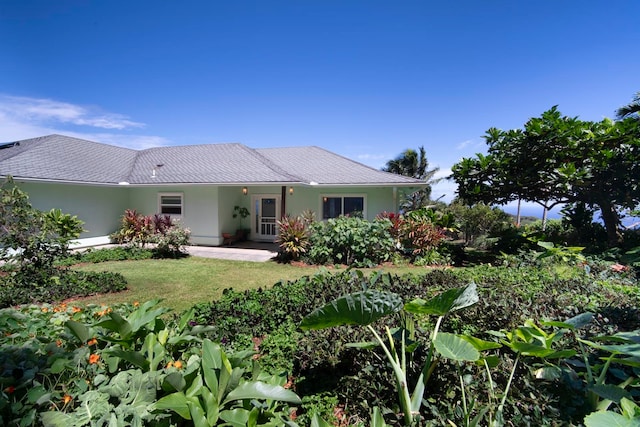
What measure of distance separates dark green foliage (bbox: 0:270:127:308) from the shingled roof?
607 cm

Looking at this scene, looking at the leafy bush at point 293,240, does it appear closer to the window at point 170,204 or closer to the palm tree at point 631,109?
the window at point 170,204

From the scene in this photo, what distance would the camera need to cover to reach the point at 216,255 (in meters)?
11.5

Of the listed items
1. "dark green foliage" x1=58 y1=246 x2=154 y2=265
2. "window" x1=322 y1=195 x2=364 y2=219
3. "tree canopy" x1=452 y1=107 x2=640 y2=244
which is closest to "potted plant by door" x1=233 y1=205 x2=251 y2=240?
"dark green foliage" x1=58 y1=246 x2=154 y2=265

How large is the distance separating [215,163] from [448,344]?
48.1 feet

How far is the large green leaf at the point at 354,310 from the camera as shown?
2.00 meters

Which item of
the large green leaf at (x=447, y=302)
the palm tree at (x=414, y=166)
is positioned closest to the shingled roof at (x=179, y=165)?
the large green leaf at (x=447, y=302)

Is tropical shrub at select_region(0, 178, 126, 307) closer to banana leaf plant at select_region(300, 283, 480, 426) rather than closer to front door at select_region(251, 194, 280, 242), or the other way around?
banana leaf plant at select_region(300, 283, 480, 426)

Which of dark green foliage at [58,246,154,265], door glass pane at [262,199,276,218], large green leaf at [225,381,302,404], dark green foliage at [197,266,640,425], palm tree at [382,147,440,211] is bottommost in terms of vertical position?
dark green foliage at [58,246,154,265]

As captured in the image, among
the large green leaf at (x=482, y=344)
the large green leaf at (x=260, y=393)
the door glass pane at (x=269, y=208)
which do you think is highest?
the door glass pane at (x=269, y=208)

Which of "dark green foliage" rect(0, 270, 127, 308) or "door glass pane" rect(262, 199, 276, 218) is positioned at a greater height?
"door glass pane" rect(262, 199, 276, 218)

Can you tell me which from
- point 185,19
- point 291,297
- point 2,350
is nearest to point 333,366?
point 291,297

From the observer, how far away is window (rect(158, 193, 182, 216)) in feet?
46.0

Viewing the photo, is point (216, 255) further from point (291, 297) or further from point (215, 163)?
point (291, 297)

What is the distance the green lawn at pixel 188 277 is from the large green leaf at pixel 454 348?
4956 mm
